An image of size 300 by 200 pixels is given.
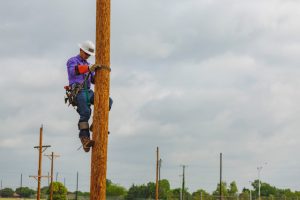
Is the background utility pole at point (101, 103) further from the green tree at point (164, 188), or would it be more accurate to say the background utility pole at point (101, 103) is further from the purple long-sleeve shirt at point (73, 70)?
the green tree at point (164, 188)

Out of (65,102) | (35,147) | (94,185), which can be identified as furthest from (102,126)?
(35,147)

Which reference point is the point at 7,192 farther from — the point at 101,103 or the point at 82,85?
the point at 101,103

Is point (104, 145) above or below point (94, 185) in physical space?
above

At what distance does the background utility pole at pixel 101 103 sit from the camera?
6.45 meters

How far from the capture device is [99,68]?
6.78 meters

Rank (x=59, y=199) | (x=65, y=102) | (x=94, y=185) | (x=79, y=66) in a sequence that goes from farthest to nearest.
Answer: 1. (x=59, y=199)
2. (x=65, y=102)
3. (x=79, y=66)
4. (x=94, y=185)

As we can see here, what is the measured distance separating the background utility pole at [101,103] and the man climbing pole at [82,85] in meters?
0.38

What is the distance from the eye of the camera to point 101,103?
6629 millimetres

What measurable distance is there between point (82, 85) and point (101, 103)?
83 centimetres

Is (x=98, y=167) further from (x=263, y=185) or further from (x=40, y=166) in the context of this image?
(x=263, y=185)

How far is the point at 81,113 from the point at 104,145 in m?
0.90

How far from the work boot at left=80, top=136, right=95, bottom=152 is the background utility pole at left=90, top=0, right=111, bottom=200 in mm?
62

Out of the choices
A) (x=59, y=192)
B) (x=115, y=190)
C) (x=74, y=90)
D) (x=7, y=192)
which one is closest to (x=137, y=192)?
(x=115, y=190)

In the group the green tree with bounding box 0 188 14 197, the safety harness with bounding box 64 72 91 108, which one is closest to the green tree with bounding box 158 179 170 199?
the green tree with bounding box 0 188 14 197
